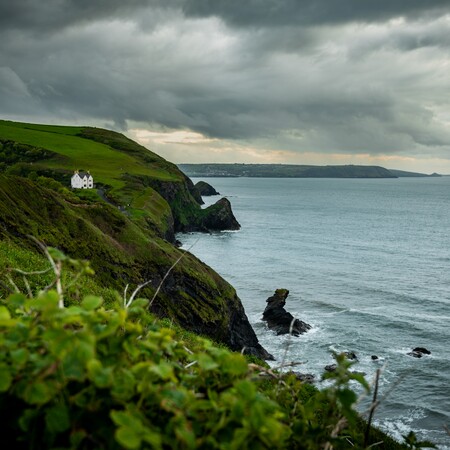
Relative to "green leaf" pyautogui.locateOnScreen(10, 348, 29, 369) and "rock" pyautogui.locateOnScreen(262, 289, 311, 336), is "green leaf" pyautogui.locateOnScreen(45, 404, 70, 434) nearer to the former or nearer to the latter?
"green leaf" pyautogui.locateOnScreen(10, 348, 29, 369)

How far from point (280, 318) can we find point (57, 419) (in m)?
54.4

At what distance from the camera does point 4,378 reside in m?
2.65

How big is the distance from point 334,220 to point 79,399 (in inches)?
6340

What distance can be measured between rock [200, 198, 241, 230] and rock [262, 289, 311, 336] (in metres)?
72.0

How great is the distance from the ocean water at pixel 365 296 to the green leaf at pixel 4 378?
251 cm

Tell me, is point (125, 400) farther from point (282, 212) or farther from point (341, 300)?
point (282, 212)

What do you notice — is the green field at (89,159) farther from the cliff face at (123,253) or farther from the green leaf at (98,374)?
the green leaf at (98,374)

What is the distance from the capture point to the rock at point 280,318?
53.1 meters

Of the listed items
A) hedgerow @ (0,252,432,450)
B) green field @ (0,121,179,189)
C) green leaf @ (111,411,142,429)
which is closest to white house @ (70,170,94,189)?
green field @ (0,121,179,189)

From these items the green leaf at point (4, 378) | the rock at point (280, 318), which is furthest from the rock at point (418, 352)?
the green leaf at point (4, 378)

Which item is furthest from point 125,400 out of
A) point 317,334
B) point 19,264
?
point 317,334

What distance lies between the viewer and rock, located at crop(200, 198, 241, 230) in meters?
130

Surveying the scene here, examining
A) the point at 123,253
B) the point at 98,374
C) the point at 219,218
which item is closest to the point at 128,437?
the point at 98,374

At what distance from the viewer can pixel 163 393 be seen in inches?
115
